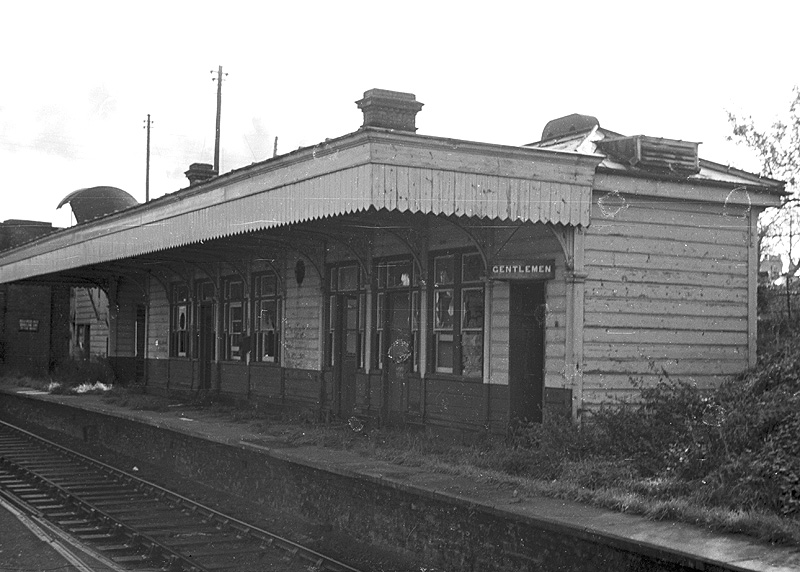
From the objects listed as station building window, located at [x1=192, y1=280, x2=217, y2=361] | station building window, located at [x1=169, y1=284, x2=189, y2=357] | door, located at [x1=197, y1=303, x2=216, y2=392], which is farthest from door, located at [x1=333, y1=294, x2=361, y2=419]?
station building window, located at [x1=169, y1=284, x2=189, y2=357]

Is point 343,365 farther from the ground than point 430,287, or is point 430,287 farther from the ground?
point 430,287

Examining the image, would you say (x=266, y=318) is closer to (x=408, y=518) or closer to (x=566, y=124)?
(x=566, y=124)

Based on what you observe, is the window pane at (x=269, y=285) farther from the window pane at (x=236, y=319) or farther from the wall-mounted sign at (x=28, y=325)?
the wall-mounted sign at (x=28, y=325)

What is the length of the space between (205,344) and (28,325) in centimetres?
1917

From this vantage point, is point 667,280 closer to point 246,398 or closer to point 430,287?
point 430,287

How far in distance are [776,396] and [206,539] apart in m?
6.58

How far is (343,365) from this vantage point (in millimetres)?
16234

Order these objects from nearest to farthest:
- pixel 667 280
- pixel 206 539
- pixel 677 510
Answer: pixel 677 510 → pixel 206 539 → pixel 667 280

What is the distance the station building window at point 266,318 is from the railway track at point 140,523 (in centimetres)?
378

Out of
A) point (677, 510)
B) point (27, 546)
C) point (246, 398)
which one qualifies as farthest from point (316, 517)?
point (246, 398)

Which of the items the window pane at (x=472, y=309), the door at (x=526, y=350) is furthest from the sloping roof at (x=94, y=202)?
the door at (x=526, y=350)

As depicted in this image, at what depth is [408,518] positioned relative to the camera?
9.72 m

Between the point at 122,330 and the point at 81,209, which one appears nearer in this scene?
the point at 122,330

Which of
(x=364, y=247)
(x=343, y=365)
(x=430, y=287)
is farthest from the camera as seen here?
(x=343, y=365)
